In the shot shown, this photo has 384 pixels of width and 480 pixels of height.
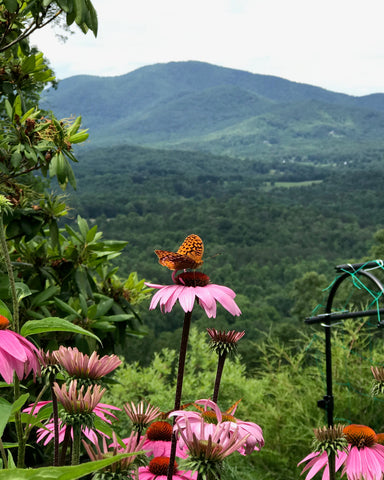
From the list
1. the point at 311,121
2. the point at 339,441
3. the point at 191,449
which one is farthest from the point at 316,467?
the point at 311,121

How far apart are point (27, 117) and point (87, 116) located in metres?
160

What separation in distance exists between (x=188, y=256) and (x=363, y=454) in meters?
0.32

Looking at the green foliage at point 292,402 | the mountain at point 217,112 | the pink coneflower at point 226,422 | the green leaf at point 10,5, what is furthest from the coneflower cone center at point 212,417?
the mountain at point 217,112

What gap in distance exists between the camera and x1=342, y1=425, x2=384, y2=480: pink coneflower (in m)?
0.59

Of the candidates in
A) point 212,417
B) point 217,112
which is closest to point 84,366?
point 212,417

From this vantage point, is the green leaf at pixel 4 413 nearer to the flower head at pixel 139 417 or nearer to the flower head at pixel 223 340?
the flower head at pixel 139 417

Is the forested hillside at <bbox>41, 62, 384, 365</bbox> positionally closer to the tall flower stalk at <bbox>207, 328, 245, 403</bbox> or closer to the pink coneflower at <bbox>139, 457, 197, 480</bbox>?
the tall flower stalk at <bbox>207, 328, 245, 403</bbox>

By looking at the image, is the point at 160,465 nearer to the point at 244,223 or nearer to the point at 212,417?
the point at 212,417

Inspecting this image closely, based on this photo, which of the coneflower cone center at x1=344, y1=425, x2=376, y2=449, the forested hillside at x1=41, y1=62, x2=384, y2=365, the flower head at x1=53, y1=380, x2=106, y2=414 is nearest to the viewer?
the flower head at x1=53, y1=380, x2=106, y2=414

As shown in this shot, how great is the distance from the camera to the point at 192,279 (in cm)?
61

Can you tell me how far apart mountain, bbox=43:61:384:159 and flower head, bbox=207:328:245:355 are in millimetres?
98583

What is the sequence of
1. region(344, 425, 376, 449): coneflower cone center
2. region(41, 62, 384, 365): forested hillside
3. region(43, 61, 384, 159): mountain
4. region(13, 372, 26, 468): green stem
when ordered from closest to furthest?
1. region(13, 372, 26, 468): green stem
2. region(344, 425, 376, 449): coneflower cone center
3. region(41, 62, 384, 365): forested hillside
4. region(43, 61, 384, 159): mountain

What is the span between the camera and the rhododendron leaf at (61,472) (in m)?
0.30

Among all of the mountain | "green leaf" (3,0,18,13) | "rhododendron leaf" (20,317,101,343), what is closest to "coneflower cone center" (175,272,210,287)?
"rhododendron leaf" (20,317,101,343)
